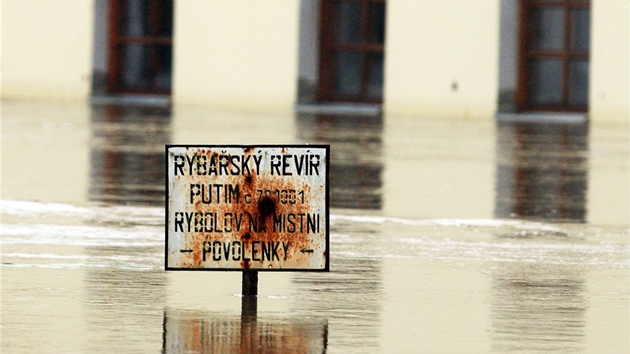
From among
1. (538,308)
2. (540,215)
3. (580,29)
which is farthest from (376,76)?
(538,308)

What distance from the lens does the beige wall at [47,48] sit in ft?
112

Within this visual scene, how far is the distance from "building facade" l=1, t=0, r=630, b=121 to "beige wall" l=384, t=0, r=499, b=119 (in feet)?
0.06

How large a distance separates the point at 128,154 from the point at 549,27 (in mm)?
12105

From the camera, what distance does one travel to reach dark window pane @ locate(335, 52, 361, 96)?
32.9m

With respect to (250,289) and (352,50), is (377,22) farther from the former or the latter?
(250,289)

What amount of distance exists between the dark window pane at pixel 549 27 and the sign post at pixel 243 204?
862 inches

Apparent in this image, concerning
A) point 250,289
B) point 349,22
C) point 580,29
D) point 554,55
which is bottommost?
point 250,289

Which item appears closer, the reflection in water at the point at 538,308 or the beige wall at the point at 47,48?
the reflection in water at the point at 538,308

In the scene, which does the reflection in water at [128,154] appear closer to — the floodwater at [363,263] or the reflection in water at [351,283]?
the floodwater at [363,263]

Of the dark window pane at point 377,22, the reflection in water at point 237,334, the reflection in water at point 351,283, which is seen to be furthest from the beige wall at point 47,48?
the reflection in water at point 237,334

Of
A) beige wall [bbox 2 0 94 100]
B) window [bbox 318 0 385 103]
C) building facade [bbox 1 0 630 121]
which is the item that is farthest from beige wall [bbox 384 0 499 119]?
beige wall [bbox 2 0 94 100]

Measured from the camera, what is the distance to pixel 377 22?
107 feet

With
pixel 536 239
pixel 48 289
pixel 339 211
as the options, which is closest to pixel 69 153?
pixel 339 211

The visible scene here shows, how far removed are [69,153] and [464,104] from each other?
11.9m
